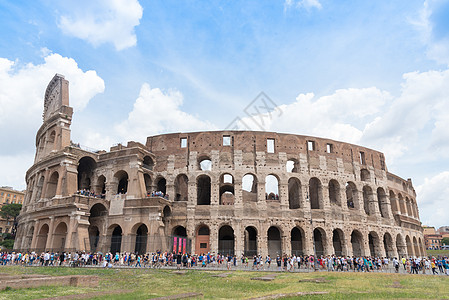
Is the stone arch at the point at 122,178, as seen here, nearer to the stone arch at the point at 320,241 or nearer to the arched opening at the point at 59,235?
the arched opening at the point at 59,235

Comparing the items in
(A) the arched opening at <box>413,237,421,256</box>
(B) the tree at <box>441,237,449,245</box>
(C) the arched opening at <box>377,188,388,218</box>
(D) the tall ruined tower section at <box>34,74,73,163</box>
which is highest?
(D) the tall ruined tower section at <box>34,74,73,163</box>

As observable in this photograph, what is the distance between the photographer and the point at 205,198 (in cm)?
3412

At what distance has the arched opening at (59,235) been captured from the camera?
27.3m

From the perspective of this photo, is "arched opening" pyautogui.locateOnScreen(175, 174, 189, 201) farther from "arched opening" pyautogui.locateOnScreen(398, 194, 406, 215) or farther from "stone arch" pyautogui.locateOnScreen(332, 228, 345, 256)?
"arched opening" pyautogui.locateOnScreen(398, 194, 406, 215)

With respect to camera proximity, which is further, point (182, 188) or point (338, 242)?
point (182, 188)

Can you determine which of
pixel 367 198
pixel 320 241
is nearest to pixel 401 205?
pixel 367 198

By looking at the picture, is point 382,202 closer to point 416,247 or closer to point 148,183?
point 416,247

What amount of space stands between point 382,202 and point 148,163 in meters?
27.1

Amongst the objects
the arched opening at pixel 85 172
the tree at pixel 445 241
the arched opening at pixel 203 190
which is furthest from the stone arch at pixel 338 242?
the tree at pixel 445 241

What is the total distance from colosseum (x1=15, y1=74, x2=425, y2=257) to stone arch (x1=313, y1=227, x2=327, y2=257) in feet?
0.35

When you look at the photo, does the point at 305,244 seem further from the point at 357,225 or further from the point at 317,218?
the point at 357,225

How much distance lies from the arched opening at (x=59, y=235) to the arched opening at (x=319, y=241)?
23.4 meters

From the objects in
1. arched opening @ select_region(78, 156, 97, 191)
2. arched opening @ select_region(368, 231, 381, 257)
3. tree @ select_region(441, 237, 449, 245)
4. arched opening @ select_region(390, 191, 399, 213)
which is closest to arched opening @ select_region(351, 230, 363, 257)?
arched opening @ select_region(368, 231, 381, 257)

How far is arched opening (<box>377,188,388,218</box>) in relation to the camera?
35.3 meters
